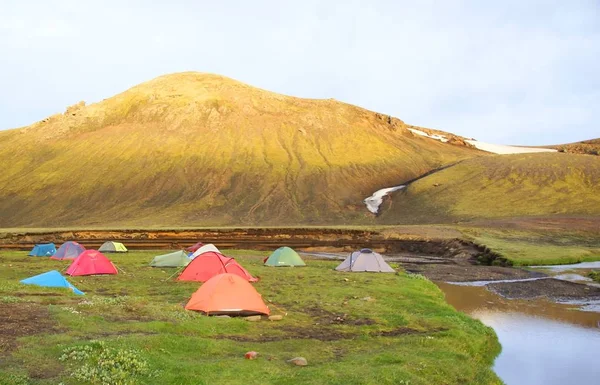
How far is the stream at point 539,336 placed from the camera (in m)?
17.0

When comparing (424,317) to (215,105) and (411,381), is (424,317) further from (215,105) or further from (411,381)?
(215,105)

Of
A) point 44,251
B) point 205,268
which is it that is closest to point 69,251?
point 44,251

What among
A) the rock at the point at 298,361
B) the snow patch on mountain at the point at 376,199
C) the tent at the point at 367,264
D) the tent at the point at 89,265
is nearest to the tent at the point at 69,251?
the tent at the point at 89,265

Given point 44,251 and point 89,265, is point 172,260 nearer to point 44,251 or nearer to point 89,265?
point 89,265

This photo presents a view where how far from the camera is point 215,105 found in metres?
152

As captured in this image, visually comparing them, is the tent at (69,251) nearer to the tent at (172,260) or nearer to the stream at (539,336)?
the tent at (172,260)

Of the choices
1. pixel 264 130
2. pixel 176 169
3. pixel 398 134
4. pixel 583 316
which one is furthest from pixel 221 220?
pixel 583 316

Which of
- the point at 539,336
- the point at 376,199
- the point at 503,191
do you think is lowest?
the point at 539,336

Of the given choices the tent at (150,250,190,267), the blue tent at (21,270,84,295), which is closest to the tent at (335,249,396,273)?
the tent at (150,250,190,267)

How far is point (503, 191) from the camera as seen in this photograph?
318 feet

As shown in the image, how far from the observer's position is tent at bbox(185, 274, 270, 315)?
19.3 m

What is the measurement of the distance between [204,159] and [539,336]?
4375 inches

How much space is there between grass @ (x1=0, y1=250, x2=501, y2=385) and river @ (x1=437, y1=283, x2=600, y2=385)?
977mm

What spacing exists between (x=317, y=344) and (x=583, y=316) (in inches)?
620
